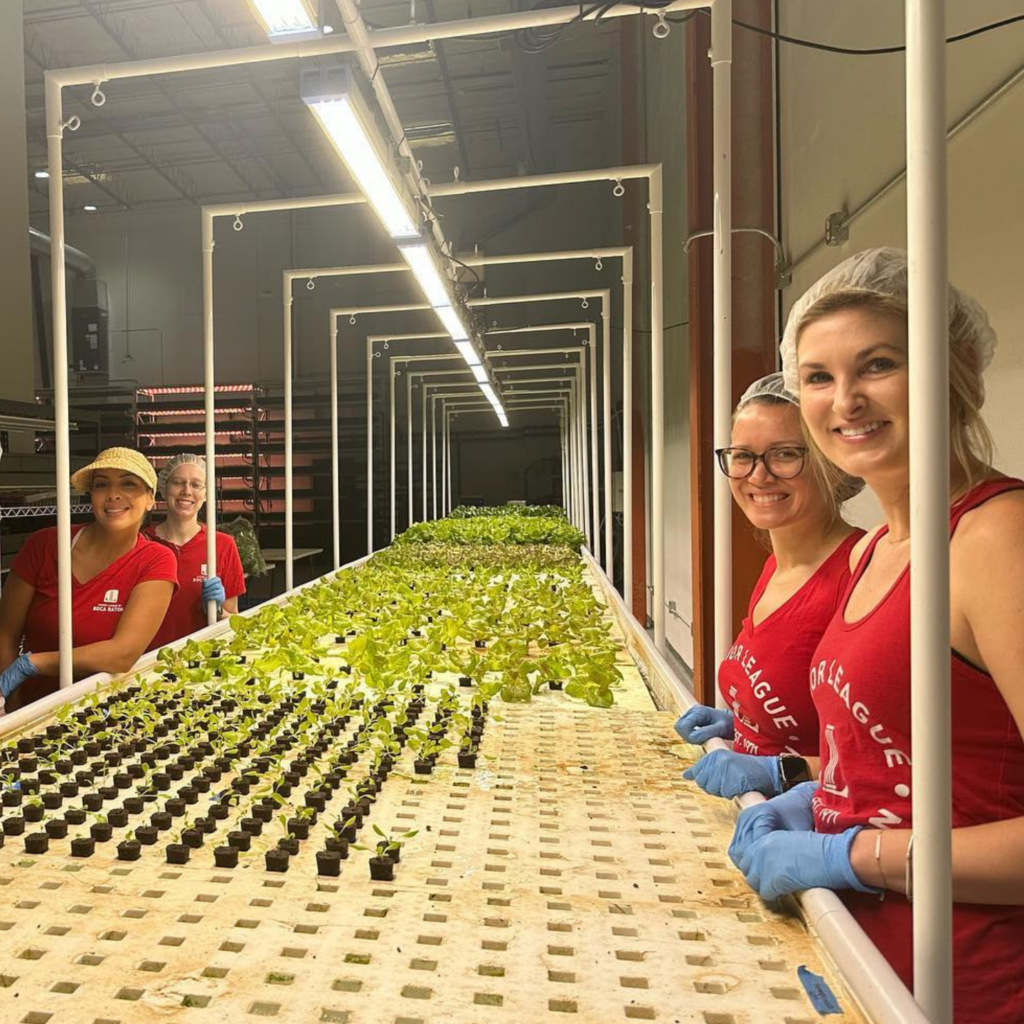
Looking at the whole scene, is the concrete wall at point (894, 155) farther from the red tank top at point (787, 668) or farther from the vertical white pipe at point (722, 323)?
the red tank top at point (787, 668)

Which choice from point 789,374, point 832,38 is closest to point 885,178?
point 832,38

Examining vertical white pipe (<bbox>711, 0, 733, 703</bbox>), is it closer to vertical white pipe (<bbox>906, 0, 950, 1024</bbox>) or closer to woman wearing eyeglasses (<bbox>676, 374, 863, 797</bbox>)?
woman wearing eyeglasses (<bbox>676, 374, 863, 797</bbox>)

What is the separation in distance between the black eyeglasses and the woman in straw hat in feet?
5.88

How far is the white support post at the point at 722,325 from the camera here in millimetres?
1996

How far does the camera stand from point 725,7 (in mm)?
2098

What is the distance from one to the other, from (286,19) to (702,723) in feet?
6.26

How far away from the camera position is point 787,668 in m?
1.55

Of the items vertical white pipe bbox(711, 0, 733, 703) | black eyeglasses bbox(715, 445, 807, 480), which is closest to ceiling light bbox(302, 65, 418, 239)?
vertical white pipe bbox(711, 0, 733, 703)

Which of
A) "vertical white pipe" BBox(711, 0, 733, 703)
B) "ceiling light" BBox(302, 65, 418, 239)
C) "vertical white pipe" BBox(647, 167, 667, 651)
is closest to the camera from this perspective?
"vertical white pipe" BBox(711, 0, 733, 703)

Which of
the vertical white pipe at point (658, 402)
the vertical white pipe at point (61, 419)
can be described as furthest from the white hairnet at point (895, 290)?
the vertical white pipe at point (658, 402)

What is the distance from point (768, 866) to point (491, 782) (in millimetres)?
588

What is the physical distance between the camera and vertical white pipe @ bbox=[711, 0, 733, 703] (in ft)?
6.55

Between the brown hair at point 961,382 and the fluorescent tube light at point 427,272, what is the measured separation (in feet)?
8.76

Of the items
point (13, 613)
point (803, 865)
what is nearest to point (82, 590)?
point (13, 613)
